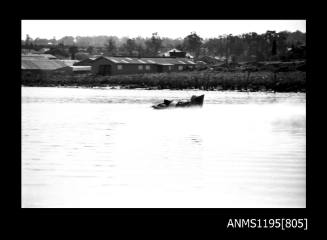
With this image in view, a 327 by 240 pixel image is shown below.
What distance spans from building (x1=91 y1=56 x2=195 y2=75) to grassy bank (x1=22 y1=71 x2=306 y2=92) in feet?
9.81

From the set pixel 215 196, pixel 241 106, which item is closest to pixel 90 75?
pixel 241 106

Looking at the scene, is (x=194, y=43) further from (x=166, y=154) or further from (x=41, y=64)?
(x=166, y=154)

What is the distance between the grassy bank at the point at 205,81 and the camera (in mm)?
39594

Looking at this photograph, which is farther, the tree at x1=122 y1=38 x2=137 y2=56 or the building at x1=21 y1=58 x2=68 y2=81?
the tree at x1=122 y1=38 x2=137 y2=56

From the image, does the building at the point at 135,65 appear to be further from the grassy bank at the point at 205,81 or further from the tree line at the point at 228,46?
the tree line at the point at 228,46

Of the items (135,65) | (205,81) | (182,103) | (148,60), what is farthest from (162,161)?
(148,60)

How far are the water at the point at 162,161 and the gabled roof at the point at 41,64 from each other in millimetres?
31730

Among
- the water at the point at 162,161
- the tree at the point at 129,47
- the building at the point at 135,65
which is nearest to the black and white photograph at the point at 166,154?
the water at the point at 162,161

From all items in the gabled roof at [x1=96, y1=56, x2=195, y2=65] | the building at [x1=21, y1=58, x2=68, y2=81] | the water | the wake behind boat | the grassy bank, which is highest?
the gabled roof at [x1=96, y1=56, x2=195, y2=65]

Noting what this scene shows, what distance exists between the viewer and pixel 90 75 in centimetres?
5228

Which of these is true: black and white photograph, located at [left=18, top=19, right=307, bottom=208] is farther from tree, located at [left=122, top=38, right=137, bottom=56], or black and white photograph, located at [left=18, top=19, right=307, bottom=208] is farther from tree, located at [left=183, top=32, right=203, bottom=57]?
tree, located at [left=122, top=38, right=137, bottom=56]

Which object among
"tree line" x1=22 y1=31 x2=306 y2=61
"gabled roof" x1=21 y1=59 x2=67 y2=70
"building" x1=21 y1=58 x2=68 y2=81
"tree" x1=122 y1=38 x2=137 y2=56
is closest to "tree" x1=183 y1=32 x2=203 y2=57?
"tree line" x1=22 y1=31 x2=306 y2=61

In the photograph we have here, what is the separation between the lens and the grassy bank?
3959 cm
